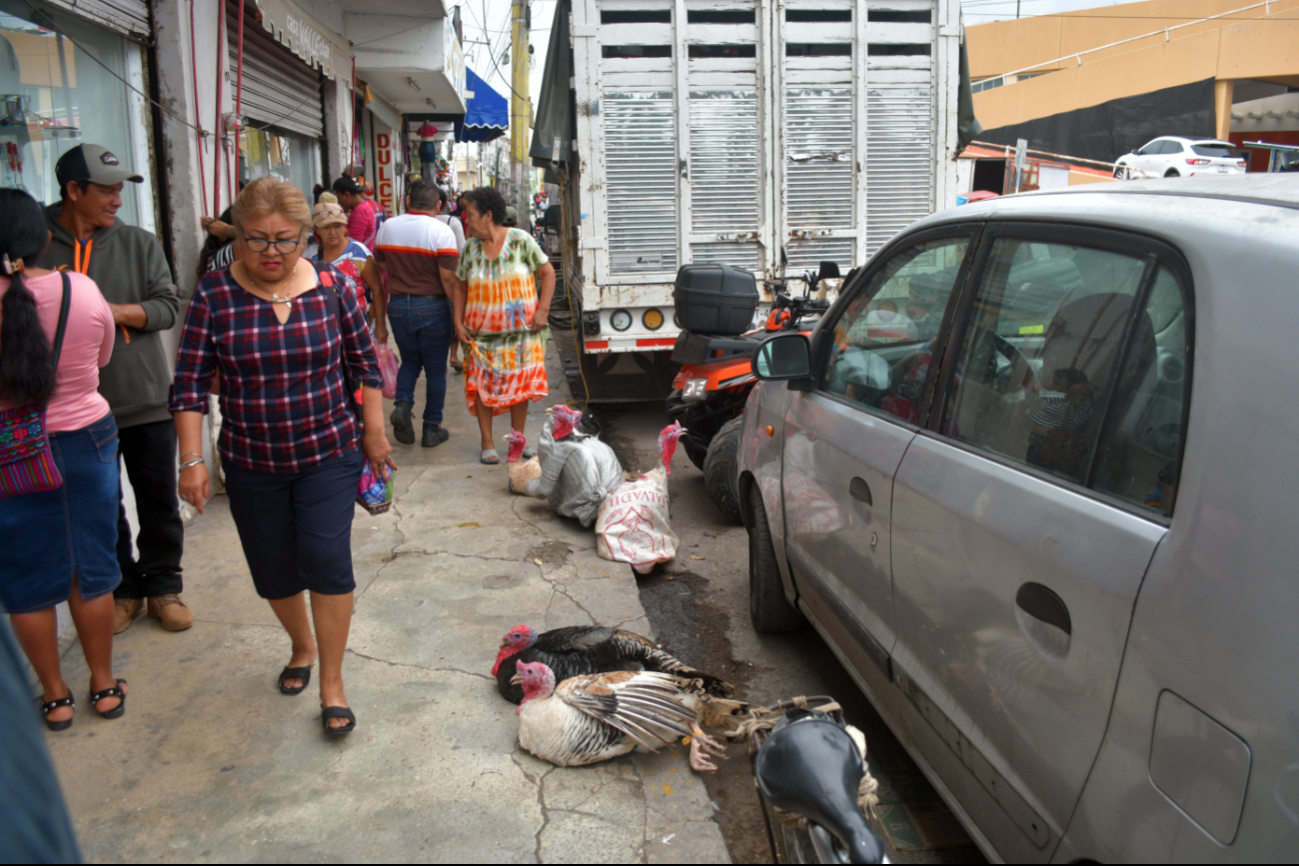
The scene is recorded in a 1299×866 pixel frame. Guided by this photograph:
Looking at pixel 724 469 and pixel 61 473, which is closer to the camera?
pixel 61 473

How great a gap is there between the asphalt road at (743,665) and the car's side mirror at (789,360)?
1.20 m

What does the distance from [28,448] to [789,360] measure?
2.45 metres

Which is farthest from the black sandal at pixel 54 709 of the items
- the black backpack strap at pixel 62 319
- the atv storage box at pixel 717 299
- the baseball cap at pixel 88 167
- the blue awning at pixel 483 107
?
the blue awning at pixel 483 107

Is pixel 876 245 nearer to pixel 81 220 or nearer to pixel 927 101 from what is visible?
pixel 927 101

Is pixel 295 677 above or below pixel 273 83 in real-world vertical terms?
below

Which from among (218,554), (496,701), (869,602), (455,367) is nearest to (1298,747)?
(869,602)

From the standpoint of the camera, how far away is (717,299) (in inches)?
235

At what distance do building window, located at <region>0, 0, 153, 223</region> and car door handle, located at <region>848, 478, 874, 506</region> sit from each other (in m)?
3.38

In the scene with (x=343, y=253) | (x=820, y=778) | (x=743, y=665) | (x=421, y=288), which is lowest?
(x=743, y=665)

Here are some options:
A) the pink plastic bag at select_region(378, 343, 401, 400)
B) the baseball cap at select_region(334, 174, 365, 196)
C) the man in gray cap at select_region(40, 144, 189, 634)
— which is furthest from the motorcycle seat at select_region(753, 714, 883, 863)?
the baseball cap at select_region(334, 174, 365, 196)

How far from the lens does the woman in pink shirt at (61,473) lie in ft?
8.85

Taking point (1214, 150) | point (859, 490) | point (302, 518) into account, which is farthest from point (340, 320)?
point (1214, 150)

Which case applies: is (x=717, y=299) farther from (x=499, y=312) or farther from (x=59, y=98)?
(x=59, y=98)

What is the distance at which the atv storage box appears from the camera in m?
5.95
